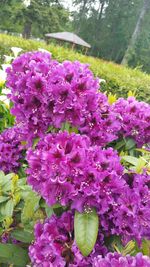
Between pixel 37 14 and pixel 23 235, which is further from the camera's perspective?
pixel 37 14

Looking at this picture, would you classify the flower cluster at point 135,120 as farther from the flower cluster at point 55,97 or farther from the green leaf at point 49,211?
the green leaf at point 49,211

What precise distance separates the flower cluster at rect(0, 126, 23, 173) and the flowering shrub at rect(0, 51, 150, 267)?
0.25 meters

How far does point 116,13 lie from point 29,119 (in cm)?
4263

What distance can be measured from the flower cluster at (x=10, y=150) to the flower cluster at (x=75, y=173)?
28.0 inches

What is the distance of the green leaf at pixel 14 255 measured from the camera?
1794 millimetres

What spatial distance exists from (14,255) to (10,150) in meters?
0.61

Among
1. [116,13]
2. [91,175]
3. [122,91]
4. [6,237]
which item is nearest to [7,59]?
[6,237]

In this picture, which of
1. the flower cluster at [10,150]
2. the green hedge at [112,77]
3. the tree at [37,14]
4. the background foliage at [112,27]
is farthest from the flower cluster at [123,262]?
the background foliage at [112,27]

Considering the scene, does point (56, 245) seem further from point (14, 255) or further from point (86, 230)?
point (14, 255)

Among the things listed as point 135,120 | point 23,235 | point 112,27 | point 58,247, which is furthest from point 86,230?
point 112,27

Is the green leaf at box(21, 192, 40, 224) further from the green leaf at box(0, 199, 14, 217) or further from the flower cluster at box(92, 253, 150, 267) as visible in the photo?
the flower cluster at box(92, 253, 150, 267)

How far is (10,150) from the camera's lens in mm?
2244

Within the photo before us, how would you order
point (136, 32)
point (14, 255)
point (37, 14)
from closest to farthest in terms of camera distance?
point (14, 255) < point (37, 14) < point (136, 32)

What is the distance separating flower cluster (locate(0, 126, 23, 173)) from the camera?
2227mm
